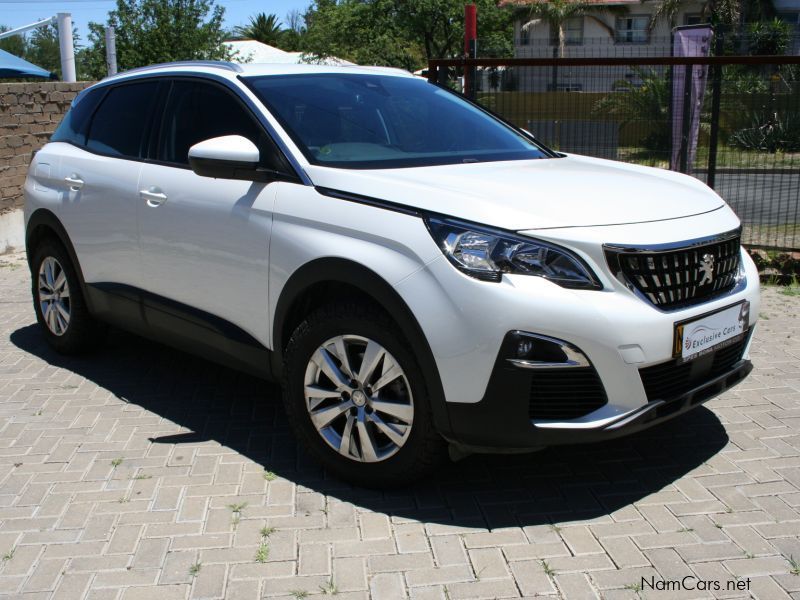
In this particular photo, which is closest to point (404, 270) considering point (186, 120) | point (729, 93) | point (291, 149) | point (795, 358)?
point (291, 149)

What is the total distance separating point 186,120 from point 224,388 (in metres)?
1.64

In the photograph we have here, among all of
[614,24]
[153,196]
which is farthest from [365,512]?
[614,24]

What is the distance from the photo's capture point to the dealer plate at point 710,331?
3.43 metres

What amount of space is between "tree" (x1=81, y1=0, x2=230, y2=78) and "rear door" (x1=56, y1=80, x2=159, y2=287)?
30.3 meters

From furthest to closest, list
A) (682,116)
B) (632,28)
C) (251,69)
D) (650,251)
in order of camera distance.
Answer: (632,28)
(682,116)
(251,69)
(650,251)

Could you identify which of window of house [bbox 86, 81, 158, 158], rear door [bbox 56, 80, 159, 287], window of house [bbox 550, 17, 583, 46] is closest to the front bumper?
rear door [bbox 56, 80, 159, 287]

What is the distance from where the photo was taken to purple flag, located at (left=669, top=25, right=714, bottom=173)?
26.3ft

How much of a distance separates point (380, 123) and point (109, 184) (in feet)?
5.47

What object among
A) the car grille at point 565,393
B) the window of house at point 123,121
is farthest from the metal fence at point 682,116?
the car grille at point 565,393

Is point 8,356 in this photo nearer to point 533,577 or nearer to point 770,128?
point 533,577

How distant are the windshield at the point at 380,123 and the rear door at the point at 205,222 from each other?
21cm

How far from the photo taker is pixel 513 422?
10.8ft

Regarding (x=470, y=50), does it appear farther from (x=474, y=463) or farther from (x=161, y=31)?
(x=161, y=31)

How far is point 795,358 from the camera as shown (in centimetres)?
574
